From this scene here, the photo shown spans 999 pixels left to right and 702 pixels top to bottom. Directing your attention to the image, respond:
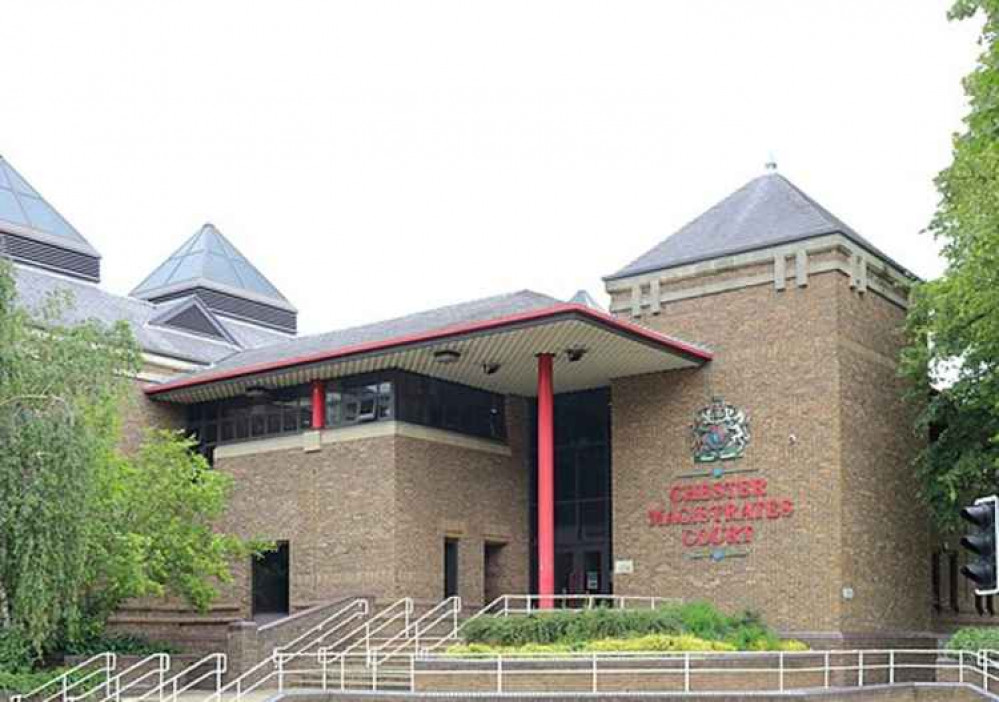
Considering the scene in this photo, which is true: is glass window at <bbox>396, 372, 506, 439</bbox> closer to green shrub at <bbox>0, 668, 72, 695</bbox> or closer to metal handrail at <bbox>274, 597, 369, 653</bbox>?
metal handrail at <bbox>274, 597, 369, 653</bbox>

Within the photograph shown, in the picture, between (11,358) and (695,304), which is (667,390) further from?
(11,358)

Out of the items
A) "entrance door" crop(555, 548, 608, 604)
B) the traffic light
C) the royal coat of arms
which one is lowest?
"entrance door" crop(555, 548, 608, 604)

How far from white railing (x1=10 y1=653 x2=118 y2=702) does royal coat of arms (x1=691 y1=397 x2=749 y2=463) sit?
11338mm

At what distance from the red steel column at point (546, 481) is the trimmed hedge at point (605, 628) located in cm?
224

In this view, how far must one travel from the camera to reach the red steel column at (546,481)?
1013 inches

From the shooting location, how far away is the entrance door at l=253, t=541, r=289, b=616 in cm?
2962

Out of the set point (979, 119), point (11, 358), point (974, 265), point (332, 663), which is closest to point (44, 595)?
point (11, 358)

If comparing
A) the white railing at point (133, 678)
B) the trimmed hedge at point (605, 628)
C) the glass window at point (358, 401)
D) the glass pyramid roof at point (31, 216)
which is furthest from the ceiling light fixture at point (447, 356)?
the glass pyramid roof at point (31, 216)

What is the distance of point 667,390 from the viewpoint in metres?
27.8

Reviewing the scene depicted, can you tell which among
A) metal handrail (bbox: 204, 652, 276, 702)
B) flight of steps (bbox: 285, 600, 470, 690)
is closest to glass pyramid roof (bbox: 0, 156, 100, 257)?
flight of steps (bbox: 285, 600, 470, 690)

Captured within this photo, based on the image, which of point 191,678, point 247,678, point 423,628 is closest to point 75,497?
point 247,678

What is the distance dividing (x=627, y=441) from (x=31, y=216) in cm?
1884

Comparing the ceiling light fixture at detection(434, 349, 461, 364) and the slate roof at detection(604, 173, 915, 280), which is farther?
the slate roof at detection(604, 173, 915, 280)

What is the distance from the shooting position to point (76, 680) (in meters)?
22.8
